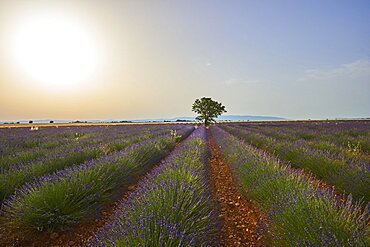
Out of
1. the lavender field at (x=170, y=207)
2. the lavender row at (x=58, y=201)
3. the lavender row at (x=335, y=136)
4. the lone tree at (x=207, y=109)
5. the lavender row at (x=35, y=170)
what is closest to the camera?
the lavender field at (x=170, y=207)

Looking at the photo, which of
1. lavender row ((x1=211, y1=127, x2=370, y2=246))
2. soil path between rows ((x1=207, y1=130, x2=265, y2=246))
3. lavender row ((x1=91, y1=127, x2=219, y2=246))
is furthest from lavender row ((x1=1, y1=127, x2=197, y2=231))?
lavender row ((x1=211, y1=127, x2=370, y2=246))

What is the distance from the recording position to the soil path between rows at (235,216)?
2857 mm

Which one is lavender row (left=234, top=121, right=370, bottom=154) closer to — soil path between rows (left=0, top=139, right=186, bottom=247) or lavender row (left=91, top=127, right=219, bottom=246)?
lavender row (left=91, top=127, right=219, bottom=246)

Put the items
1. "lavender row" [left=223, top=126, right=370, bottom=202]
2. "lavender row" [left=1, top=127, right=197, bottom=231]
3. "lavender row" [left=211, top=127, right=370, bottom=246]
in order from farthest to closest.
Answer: "lavender row" [left=223, top=126, right=370, bottom=202] → "lavender row" [left=1, top=127, right=197, bottom=231] → "lavender row" [left=211, top=127, right=370, bottom=246]

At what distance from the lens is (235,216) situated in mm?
3617

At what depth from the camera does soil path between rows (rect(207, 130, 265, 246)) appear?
286 centimetres

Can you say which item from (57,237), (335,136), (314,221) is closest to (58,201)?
(57,237)

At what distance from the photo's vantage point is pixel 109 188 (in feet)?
13.9

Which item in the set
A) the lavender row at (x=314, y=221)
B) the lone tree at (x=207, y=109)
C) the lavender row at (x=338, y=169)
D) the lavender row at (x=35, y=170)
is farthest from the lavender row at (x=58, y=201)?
the lone tree at (x=207, y=109)

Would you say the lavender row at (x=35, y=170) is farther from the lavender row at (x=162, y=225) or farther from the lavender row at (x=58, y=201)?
the lavender row at (x=162, y=225)

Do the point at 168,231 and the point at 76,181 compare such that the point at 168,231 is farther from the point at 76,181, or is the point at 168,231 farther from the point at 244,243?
the point at 76,181

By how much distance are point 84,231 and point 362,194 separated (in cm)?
429

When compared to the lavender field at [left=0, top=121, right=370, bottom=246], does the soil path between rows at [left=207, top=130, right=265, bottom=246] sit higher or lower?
lower

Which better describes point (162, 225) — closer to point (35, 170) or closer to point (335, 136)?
point (35, 170)
